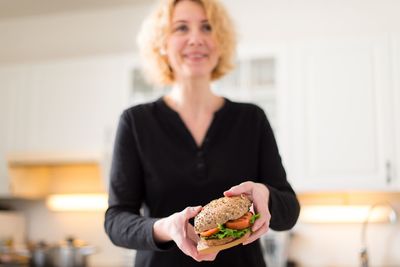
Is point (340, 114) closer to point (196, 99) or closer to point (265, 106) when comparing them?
point (265, 106)

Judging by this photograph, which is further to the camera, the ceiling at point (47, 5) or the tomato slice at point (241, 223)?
the ceiling at point (47, 5)

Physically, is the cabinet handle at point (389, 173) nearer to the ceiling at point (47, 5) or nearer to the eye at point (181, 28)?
the eye at point (181, 28)

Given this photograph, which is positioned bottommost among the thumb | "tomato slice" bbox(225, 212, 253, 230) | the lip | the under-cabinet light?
the under-cabinet light

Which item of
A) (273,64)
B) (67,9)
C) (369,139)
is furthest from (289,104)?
(67,9)

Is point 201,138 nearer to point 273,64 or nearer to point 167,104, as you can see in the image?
point 167,104

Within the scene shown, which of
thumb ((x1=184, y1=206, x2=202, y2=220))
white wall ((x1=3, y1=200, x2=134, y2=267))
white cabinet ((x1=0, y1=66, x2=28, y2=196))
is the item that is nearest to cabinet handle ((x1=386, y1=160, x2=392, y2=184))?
white wall ((x1=3, y1=200, x2=134, y2=267))

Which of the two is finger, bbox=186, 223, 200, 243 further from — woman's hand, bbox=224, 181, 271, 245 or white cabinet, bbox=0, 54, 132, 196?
white cabinet, bbox=0, 54, 132, 196

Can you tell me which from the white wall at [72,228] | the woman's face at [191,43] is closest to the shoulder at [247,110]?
the woman's face at [191,43]

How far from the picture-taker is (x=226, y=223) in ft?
3.37

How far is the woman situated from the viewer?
1.17m

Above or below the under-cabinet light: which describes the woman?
above

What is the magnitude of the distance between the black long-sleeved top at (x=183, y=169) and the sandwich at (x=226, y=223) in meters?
0.12

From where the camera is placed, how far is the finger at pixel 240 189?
961 mm

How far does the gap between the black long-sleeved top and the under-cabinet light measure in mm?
2295
